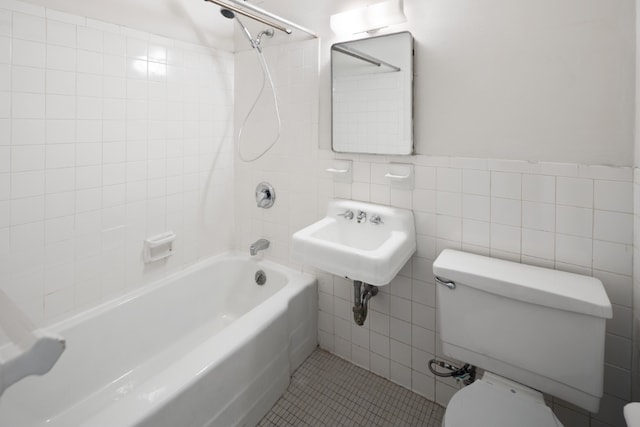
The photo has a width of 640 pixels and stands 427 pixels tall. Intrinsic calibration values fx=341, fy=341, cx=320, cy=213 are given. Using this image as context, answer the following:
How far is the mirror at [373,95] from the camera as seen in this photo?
1544mm

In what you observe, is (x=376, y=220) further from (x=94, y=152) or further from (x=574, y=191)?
(x=94, y=152)

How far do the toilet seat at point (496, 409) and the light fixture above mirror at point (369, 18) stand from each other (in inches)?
59.2

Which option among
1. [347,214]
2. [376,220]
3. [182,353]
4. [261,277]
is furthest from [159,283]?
[376,220]

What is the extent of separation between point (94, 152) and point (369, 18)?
1394 millimetres

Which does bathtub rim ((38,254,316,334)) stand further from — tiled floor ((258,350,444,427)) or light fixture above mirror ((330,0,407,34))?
light fixture above mirror ((330,0,407,34))

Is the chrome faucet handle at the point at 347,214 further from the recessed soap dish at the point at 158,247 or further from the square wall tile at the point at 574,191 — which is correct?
the recessed soap dish at the point at 158,247

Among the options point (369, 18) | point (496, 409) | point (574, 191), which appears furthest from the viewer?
point (369, 18)

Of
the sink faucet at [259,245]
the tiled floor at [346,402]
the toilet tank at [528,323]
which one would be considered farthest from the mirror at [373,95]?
the tiled floor at [346,402]

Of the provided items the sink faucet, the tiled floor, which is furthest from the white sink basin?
the tiled floor

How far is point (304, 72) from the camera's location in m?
1.87

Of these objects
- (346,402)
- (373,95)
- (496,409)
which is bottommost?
(346,402)

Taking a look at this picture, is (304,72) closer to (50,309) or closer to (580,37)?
(580,37)

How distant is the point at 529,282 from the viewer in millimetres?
1173

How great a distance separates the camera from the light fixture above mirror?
1474 mm
